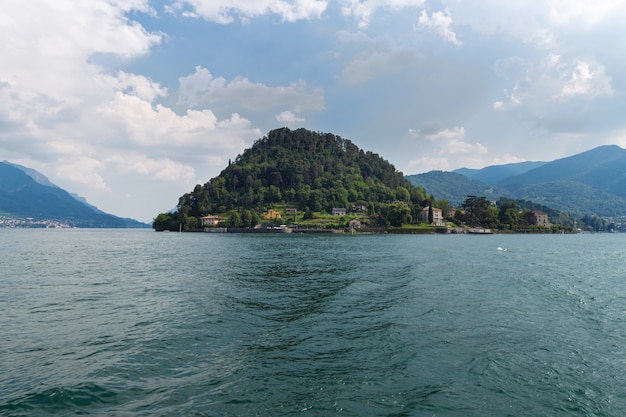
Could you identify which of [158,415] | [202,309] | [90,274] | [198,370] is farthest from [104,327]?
[90,274]

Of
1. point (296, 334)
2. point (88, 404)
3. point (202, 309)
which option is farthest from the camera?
point (202, 309)

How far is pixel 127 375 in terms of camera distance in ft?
48.8

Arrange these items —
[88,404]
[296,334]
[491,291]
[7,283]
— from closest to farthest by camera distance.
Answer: [88,404] → [296,334] → [491,291] → [7,283]

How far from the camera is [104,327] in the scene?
72.1ft

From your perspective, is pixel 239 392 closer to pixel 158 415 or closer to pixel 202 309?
pixel 158 415

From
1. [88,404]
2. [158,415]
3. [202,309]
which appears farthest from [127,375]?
[202,309]

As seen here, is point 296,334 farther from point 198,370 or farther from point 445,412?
point 445,412

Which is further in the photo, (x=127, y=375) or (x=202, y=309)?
(x=202, y=309)

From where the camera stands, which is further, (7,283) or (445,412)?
(7,283)

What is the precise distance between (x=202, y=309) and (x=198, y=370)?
38.8 ft

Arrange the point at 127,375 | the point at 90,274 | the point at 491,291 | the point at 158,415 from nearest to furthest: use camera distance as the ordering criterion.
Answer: the point at 158,415
the point at 127,375
the point at 491,291
the point at 90,274

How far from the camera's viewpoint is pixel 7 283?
38.6m

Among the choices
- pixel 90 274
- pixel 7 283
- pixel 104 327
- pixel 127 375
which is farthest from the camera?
pixel 90 274

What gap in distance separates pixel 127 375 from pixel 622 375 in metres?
19.9
